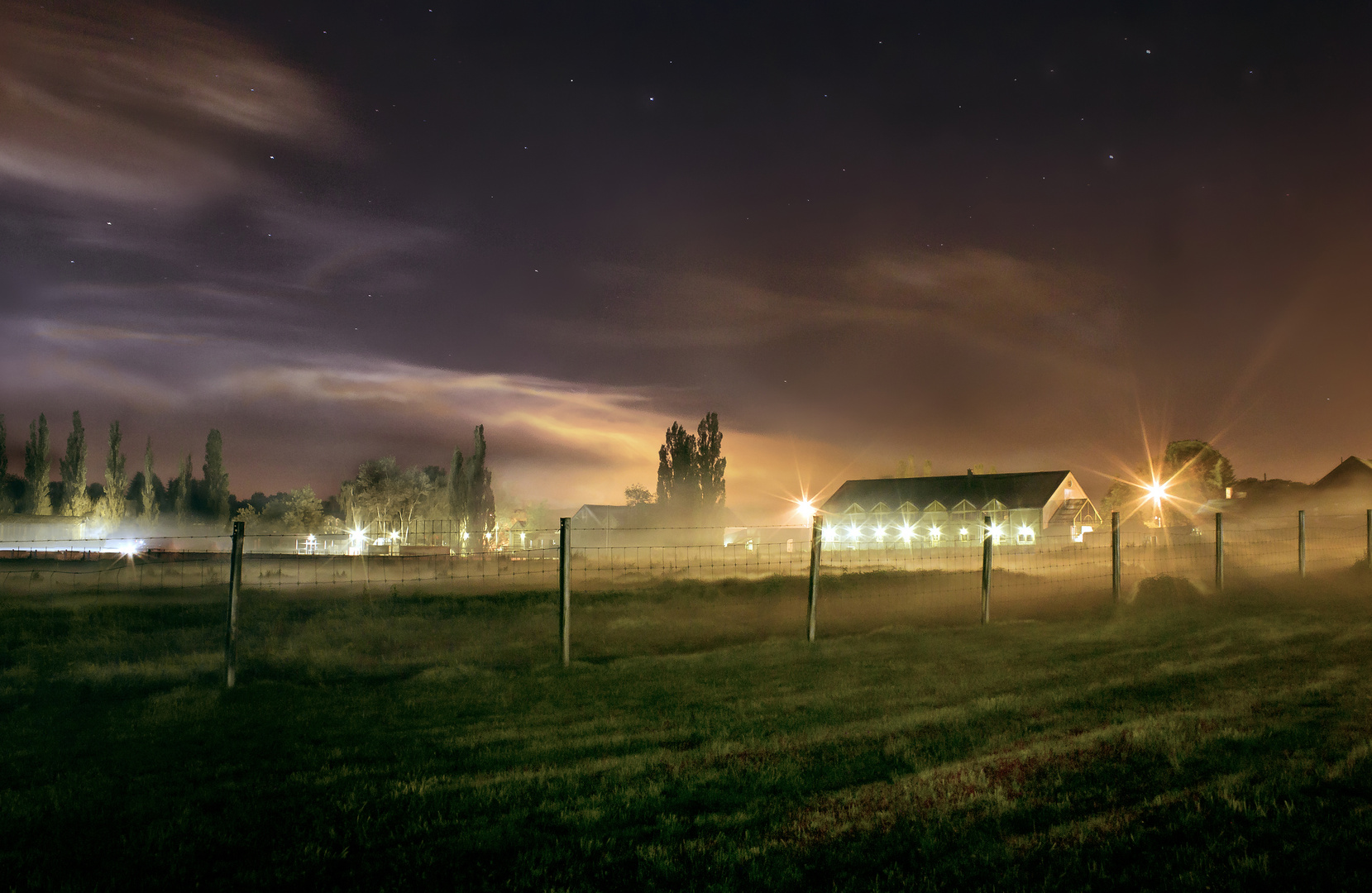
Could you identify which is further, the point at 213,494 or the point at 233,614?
the point at 213,494

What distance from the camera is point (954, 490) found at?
81500mm

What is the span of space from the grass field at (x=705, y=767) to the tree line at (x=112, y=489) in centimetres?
9355

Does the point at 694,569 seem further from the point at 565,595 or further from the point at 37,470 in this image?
the point at 37,470

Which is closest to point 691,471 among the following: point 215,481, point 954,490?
point 954,490

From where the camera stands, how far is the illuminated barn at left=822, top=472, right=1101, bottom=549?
73.6 m

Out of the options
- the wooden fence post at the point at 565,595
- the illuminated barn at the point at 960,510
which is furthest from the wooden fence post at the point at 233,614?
the illuminated barn at the point at 960,510

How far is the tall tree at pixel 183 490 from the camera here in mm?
98375

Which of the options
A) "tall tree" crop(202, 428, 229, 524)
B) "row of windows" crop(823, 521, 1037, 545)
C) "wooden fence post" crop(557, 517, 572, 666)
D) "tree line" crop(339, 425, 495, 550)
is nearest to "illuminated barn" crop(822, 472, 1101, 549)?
"row of windows" crop(823, 521, 1037, 545)

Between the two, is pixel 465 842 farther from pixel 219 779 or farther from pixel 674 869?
pixel 219 779

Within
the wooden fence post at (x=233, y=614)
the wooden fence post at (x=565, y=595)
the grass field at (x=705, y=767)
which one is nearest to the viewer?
the grass field at (x=705, y=767)

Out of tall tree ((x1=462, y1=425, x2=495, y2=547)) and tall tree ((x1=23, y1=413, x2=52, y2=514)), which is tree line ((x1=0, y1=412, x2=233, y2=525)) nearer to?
tall tree ((x1=23, y1=413, x2=52, y2=514))

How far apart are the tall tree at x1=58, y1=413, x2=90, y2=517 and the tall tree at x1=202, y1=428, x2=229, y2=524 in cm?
1257

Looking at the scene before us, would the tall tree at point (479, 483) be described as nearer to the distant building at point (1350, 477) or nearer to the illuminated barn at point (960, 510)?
the illuminated barn at point (960, 510)

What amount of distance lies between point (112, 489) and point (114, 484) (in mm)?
633
